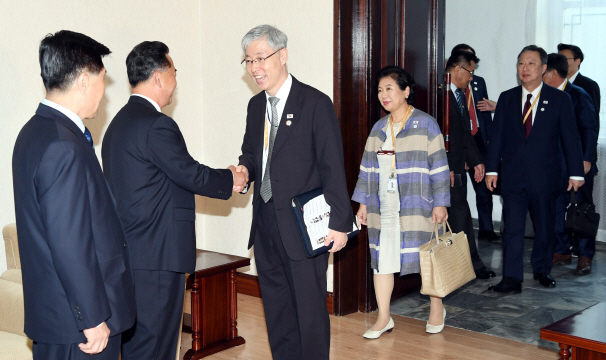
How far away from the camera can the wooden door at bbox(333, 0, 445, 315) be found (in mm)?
4016

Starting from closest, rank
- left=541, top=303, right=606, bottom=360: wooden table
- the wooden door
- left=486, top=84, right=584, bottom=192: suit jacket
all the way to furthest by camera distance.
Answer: left=541, top=303, right=606, bottom=360: wooden table → the wooden door → left=486, top=84, right=584, bottom=192: suit jacket

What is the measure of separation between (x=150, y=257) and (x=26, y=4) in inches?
82.6

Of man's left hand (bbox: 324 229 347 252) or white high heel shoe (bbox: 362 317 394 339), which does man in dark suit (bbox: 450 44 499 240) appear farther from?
man's left hand (bbox: 324 229 347 252)

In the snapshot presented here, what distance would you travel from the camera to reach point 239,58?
4.63 metres

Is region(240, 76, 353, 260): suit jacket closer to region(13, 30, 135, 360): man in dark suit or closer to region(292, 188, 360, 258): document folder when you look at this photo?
region(292, 188, 360, 258): document folder

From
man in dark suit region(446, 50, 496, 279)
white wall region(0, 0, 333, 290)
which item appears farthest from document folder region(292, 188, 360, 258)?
man in dark suit region(446, 50, 496, 279)

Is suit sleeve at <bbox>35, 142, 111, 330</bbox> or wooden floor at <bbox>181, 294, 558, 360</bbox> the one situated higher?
suit sleeve at <bbox>35, 142, 111, 330</bbox>

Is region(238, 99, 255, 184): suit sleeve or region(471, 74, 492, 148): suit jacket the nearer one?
region(238, 99, 255, 184): suit sleeve

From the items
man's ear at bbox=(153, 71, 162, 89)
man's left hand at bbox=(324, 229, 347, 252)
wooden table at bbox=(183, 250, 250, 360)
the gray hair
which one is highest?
the gray hair

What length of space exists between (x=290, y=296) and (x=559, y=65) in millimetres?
3978

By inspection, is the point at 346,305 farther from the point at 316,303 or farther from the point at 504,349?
the point at 316,303

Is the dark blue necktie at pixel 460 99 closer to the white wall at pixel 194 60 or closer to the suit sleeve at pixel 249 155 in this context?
the white wall at pixel 194 60

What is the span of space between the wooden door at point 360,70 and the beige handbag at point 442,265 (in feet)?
2.55

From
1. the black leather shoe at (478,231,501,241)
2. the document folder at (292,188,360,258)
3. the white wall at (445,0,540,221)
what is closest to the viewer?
the document folder at (292,188,360,258)
